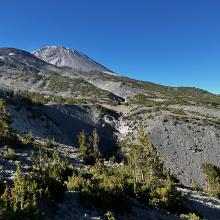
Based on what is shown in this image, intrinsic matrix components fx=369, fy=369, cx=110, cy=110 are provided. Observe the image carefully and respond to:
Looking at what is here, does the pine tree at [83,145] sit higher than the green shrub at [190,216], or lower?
higher

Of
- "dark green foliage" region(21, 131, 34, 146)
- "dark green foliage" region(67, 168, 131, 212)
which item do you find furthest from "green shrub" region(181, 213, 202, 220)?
"dark green foliage" region(21, 131, 34, 146)

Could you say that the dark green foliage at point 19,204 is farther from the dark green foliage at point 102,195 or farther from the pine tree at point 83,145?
the pine tree at point 83,145

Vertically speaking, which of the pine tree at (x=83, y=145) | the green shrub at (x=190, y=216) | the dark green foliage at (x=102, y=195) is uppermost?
the pine tree at (x=83, y=145)

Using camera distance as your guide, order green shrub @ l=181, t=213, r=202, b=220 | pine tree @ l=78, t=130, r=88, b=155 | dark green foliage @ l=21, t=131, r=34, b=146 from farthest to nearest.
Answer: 1. pine tree @ l=78, t=130, r=88, b=155
2. dark green foliage @ l=21, t=131, r=34, b=146
3. green shrub @ l=181, t=213, r=202, b=220

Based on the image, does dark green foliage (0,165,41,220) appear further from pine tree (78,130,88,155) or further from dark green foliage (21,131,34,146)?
pine tree (78,130,88,155)

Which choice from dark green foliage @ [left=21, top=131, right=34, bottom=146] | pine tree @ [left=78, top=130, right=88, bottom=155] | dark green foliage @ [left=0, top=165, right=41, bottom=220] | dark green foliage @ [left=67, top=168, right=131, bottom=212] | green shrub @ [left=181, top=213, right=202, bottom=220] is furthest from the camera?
pine tree @ [left=78, top=130, right=88, bottom=155]

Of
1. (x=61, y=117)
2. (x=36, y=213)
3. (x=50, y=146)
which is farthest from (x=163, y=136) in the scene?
(x=36, y=213)

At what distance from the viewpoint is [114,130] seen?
129250 millimetres

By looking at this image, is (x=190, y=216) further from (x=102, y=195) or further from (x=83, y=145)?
(x=83, y=145)

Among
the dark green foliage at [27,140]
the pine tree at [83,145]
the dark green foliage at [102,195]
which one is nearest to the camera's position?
the dark green foliage at [102,195]

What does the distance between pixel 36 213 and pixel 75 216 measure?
4372 mm

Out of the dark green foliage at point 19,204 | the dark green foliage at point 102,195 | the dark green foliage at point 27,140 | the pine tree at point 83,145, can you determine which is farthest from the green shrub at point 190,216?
the dark green foliage at point 27,140

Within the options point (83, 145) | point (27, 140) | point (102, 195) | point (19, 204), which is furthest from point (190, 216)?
point (83, 145)

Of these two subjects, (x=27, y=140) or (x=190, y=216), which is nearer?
(x=190, y=216)
